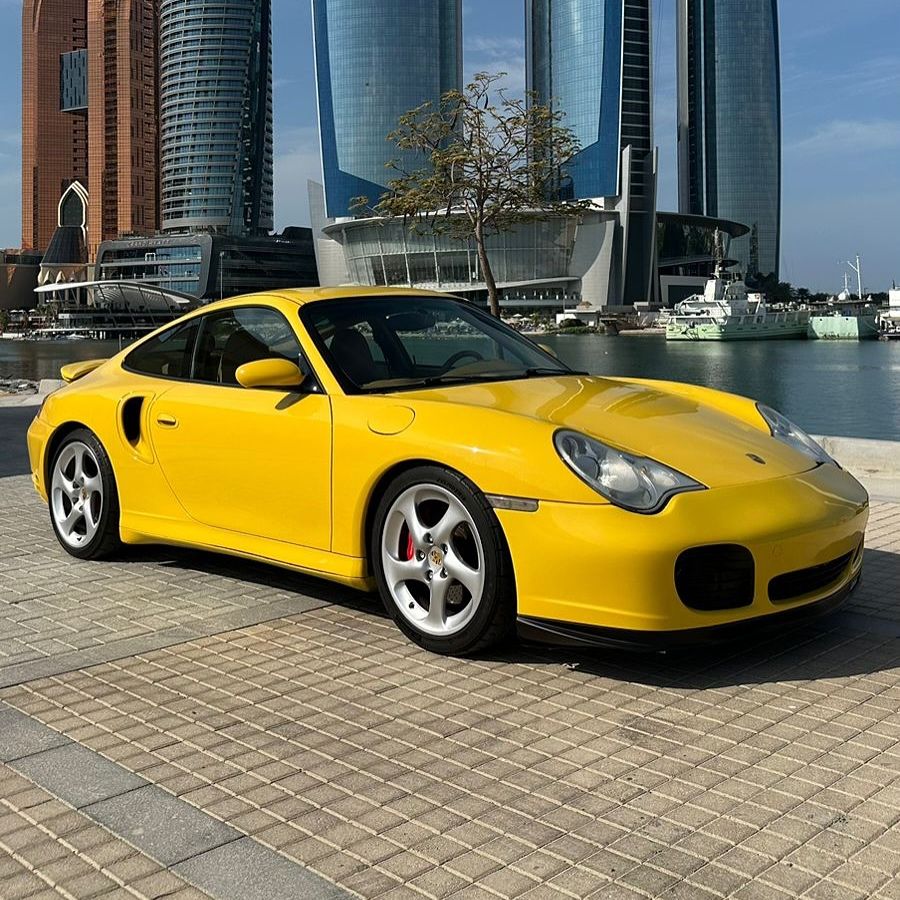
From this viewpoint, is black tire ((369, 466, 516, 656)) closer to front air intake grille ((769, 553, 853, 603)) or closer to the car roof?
front air intake grille ((769, 553, 853, 603))

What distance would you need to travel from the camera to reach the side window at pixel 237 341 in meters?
4.52

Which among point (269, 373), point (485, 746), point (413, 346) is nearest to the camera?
point (485, 746)

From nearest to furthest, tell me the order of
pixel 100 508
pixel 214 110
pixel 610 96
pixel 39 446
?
pixel 100 508, pixel 39 446, pixel 610 96, pixel 214 110

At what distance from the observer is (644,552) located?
129 inches

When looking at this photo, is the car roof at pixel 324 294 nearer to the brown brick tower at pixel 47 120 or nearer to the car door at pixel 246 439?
the car door at pixel 246 439

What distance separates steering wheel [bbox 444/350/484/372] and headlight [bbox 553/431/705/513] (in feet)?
3.46

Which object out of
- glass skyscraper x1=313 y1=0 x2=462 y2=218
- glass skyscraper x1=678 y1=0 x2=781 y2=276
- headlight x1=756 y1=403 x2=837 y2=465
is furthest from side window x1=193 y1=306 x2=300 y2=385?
glass skyscraper x1=678 y1=0 x2=781 y2=276

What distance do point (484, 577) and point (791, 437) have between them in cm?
159

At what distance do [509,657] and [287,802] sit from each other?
4.41ft

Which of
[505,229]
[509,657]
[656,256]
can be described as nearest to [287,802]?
[509,657]

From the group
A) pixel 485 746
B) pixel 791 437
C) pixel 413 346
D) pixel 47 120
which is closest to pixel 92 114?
pixel 47 120

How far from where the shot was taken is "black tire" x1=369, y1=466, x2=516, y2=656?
11.6 ft

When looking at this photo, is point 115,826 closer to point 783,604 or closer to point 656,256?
point 783,604

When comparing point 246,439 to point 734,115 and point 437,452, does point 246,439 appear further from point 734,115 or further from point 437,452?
point 734,115
